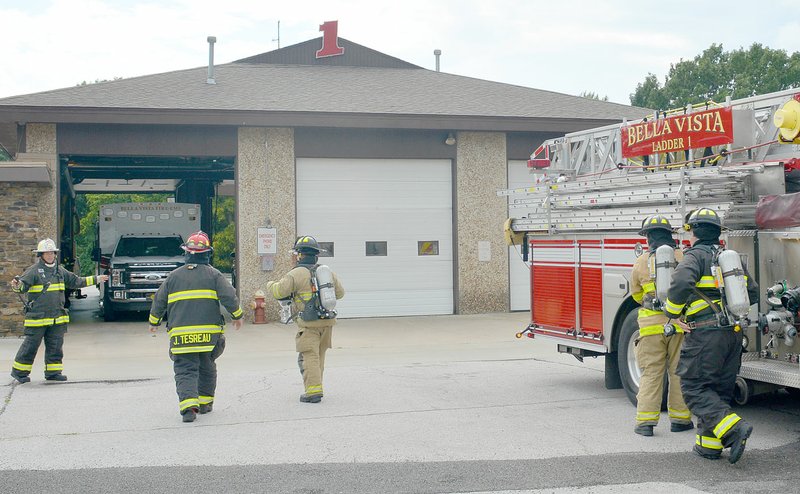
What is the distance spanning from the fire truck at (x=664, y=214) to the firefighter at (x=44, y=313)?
5.16m

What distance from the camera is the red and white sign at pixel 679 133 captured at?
28.8 ft

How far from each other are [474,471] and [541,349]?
775 centimetres

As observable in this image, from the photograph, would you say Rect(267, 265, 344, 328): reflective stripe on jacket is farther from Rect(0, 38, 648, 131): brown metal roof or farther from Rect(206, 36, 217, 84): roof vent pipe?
Rect(206, 36, 217, 84): roof vent pipe

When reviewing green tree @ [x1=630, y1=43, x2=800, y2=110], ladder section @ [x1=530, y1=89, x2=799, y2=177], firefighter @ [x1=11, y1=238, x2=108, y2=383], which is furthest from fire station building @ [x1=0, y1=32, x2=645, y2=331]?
green tree @ [x1=630, y1=43, x2=800, y2=110]

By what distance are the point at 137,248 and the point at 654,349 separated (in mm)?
14701

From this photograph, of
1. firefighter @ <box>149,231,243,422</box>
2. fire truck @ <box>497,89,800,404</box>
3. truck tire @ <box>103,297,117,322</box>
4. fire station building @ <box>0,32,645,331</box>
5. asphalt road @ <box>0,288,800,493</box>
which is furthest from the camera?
truck tire @ <box>103,297,117,322</box>

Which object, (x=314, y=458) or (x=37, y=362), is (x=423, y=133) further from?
(x=314, y=458)

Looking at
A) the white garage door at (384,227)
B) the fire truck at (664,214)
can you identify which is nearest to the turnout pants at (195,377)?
the fire truck at (664,214)

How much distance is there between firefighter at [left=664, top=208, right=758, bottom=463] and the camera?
654cm

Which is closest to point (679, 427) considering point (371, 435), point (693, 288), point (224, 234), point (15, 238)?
point (693, 288)

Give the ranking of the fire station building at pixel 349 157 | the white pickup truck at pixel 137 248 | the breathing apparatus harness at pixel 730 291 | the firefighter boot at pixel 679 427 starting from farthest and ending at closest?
1. the white pickup truck at pixel 137 248
2. the fire station building at pixel 349 157
3. the firefighter boot at pixel 679 427
4. the breathing apparatus harness at pixel 730 291

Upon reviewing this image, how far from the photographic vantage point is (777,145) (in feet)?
28.0

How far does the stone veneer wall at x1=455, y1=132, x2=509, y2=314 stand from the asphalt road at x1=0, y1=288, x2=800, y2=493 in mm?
6537

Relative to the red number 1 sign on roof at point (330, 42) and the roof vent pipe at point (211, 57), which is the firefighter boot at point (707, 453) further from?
the red number 1 sign on roof at point (330, 42)
